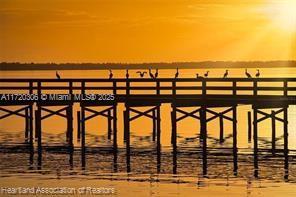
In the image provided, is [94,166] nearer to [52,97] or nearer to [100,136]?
[52,97]

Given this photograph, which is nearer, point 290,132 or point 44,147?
point 44,147

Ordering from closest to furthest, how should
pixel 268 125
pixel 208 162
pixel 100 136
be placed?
1. pixel 208 162
2. pixel 100 136
3. pixel 268 125


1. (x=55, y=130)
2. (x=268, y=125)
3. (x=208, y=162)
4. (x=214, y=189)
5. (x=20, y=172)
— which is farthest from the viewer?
(x=268, y=125)

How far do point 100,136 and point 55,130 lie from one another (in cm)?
666

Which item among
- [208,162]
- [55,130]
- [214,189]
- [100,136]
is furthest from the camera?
[55,130]

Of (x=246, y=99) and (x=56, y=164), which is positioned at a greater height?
(x=246, y=99)

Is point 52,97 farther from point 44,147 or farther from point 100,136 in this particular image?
point 100,136

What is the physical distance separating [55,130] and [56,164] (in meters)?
20.7

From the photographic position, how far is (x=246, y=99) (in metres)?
35.7

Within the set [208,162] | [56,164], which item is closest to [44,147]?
[56,164]

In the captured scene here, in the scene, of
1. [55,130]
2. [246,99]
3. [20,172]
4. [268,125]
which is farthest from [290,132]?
[20,172]

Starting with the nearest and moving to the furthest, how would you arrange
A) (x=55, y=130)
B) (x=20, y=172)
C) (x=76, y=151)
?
(x=20, y=172) < (x=76, y=151) < (x=55, y=130)

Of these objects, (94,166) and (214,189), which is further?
(94,166)

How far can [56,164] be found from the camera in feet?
117
